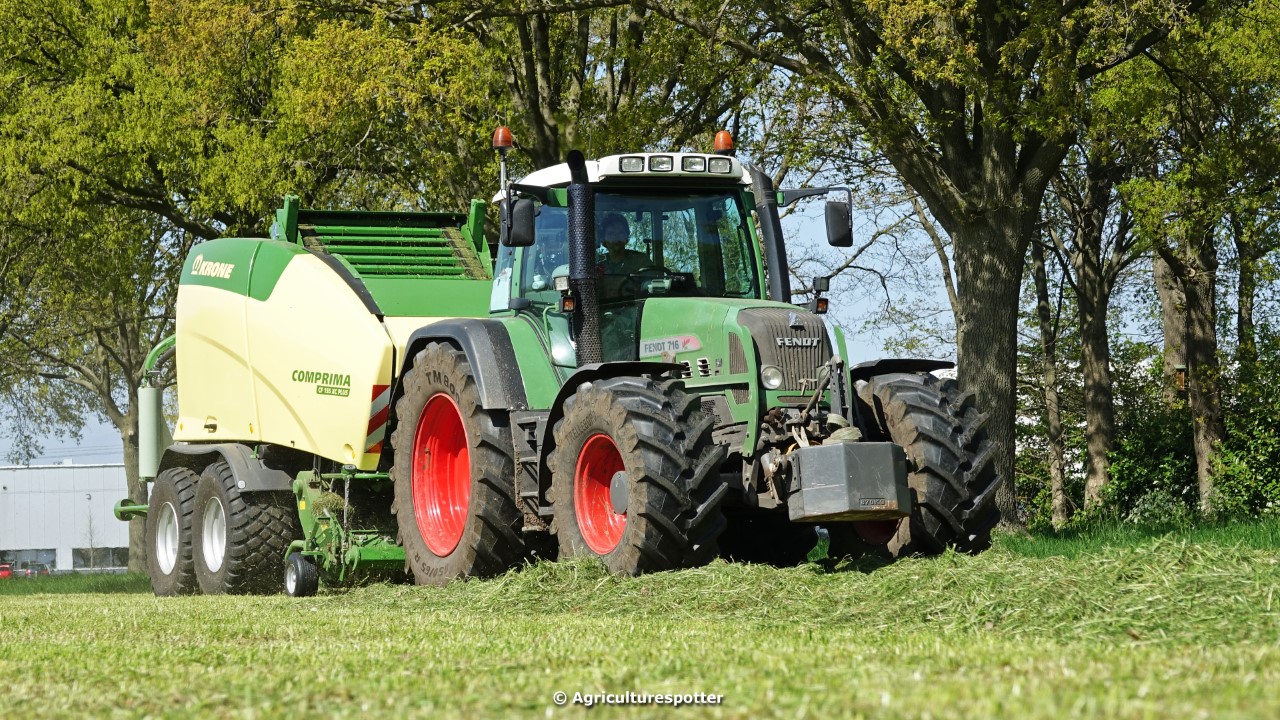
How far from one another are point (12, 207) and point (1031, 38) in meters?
16.3

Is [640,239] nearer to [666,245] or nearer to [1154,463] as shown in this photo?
[666,245]

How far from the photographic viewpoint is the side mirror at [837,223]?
10320 mm

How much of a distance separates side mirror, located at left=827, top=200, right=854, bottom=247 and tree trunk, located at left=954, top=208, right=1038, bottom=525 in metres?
6.29

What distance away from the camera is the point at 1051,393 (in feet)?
97.9

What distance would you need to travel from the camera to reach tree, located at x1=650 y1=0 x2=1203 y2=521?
49.1 ft

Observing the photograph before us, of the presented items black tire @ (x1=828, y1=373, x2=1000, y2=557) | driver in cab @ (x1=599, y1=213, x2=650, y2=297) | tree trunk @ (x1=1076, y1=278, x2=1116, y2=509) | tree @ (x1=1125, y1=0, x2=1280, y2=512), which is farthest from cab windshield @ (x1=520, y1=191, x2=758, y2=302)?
tree trunk @ (x1=1076, y1=278, x2=1116, y2=509)

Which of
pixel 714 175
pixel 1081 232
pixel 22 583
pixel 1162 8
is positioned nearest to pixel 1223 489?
pixel 1081 232

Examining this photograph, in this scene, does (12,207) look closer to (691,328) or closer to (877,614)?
(691,328)

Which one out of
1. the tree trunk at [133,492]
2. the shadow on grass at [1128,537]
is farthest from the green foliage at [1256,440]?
the tree trunk at [133,492]

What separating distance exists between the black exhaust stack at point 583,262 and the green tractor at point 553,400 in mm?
15

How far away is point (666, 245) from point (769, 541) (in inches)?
86.6

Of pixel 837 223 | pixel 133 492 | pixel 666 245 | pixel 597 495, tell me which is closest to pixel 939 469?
pixel 837 223

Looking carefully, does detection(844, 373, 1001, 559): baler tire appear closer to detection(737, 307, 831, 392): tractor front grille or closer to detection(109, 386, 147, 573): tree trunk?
detection(737, 307, 831, 392): tractor front grille

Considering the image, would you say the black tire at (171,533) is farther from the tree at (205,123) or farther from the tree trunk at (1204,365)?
the tree trunk at (1204,365)
